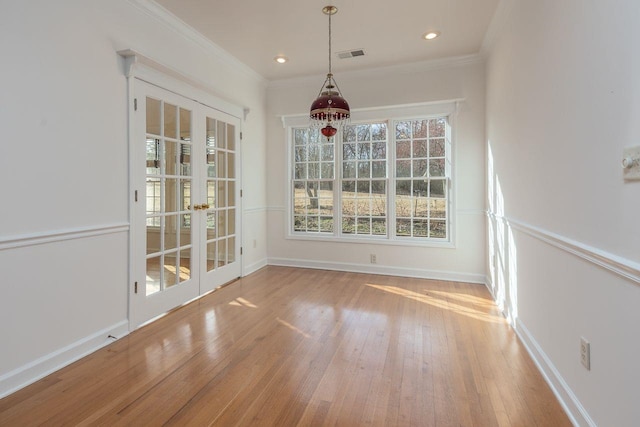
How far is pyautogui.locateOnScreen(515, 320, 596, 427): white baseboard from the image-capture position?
165 cm

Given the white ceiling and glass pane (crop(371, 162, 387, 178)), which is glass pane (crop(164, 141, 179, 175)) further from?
glass pane (crop(371, 162, 387, 178))

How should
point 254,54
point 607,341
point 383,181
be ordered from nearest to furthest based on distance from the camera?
point 607,341
point 254,54
point 383,181

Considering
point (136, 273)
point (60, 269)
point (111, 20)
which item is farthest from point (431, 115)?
point (60, 269)

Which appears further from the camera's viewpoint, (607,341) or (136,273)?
(136,273)

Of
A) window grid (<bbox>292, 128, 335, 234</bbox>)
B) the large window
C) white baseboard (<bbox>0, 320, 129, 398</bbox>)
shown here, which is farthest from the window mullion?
white baseboard (<bbox>0, 320, 129, 398</bbox>)

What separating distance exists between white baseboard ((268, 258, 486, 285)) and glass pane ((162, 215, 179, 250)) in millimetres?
2106

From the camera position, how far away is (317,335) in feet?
9.02

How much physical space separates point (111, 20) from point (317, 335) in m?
3.08

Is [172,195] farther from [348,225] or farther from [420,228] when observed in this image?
[420,228]

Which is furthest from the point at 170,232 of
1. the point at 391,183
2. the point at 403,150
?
the point at 403,150

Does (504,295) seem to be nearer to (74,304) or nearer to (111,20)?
(74,304)

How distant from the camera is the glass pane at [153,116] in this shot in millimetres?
3066

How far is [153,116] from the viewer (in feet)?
10.2

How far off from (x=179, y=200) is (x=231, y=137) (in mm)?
1295
